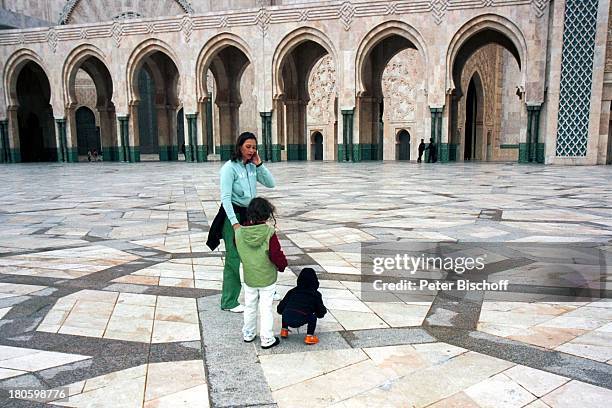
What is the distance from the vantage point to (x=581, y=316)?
3076 mm

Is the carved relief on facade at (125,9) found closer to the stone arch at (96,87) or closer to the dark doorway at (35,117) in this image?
the stone arch at (96,87)

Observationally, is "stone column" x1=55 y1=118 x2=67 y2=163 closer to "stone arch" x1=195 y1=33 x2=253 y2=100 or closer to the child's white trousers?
"stone arch" x1=195 y1=33 x2=253 y2=100

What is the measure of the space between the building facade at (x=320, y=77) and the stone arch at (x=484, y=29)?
0.05m

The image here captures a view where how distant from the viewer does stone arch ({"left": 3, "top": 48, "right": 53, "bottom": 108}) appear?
25.2m

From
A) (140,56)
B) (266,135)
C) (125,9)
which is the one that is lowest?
(266,135)

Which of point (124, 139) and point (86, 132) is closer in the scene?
point (124, 139)

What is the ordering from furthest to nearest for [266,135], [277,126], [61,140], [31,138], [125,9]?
[125,9] < [31,138] < [61,140] < [266,135] < [277,126]

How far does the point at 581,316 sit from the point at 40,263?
4580 millimetres

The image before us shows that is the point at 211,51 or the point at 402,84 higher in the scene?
the point at 211,51

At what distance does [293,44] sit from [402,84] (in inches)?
425

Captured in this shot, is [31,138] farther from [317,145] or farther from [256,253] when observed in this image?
[256,253]

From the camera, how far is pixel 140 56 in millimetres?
24016

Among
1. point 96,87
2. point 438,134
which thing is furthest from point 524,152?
point 96,87

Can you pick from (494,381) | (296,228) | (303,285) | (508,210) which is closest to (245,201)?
(303,285)
